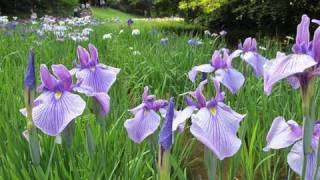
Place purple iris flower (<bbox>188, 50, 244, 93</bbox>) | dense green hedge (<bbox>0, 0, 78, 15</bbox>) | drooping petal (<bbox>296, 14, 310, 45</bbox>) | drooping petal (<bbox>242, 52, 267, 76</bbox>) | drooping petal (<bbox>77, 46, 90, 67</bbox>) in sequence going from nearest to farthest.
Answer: drooping petal (<bbox>296, 14, 310, 45</bbox>) → drooping petal (<bbox>77, 46, 90, 67</bbox>) → purple iris flower (<bbox>188, 50, 244, 93</bbox>) → drooping petal (<bbox>242, 52, 267, 76</bbox>) → dense green hedge (<bbox>0, 0, 78, 15</bbox>)

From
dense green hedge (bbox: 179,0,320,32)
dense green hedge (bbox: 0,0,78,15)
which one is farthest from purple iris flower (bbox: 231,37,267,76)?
dense green hedge (bbox: 0,0,78,15)

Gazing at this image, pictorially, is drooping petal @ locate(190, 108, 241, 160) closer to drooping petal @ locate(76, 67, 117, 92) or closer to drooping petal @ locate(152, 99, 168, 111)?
drooping petal @ locate(152, 99, 168, 111)

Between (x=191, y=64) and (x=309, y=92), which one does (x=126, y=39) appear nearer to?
(x=191, y=64)

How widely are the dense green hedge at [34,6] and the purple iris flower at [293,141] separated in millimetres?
18406

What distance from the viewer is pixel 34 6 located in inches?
736

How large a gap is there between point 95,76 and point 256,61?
755 millimetres

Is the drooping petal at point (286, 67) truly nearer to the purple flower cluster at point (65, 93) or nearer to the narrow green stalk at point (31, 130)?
the purple flower cluster at point (65, 93)

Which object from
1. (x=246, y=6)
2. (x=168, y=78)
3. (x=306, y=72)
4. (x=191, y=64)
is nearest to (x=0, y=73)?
(x=168, y=78)

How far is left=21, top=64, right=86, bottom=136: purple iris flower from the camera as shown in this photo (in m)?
1.16

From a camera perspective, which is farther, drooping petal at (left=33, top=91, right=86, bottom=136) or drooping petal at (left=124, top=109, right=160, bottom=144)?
drooping petal at (left=124, top=109, right=160, bottom=144)

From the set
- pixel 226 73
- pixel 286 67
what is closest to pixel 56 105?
pixel 286 67

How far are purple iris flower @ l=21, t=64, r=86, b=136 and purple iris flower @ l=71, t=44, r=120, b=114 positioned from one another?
65mm

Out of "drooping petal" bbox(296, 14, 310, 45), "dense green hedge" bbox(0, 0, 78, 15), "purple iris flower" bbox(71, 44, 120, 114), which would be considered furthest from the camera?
"dense green hedge" bbox(0, 0, 78, 15)

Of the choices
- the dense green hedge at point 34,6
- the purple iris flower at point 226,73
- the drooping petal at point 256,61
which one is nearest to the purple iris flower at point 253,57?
the drooping petal at point 256,61
